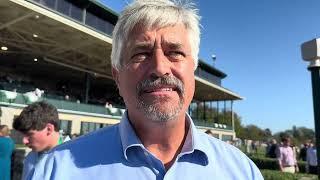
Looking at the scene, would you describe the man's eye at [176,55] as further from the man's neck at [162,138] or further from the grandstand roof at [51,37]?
the grandstand roof at [51,37]

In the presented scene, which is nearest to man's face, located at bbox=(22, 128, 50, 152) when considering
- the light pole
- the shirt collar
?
the shirt collar

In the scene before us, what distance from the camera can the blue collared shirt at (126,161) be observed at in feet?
6.30

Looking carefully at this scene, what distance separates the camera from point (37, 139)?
414 centimetres

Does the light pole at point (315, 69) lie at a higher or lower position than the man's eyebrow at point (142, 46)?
higher

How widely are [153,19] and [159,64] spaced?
0.79ft

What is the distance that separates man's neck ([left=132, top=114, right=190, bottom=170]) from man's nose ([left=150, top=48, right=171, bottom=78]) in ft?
0.79

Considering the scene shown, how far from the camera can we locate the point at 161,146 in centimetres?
209

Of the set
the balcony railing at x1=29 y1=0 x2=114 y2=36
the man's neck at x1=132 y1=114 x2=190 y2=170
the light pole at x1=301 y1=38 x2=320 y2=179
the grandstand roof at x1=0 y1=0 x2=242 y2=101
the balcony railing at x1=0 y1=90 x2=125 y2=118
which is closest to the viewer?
the man's neck at x1=132 y1=114 x2=190 y2=170

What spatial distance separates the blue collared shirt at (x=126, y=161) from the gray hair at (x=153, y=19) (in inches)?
15.7

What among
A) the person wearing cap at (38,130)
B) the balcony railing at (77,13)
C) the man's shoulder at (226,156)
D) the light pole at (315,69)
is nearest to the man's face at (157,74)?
the man's shoulder at (226,156)

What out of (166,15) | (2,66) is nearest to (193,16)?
(166,15)

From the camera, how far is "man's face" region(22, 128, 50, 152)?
4.12 metres

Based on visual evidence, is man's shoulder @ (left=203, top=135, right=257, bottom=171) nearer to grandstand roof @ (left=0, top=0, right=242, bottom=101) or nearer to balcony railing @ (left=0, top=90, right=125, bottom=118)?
balcony railing @ (left=0, top=90, right=125, bottom=118)

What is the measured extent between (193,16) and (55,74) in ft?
148
